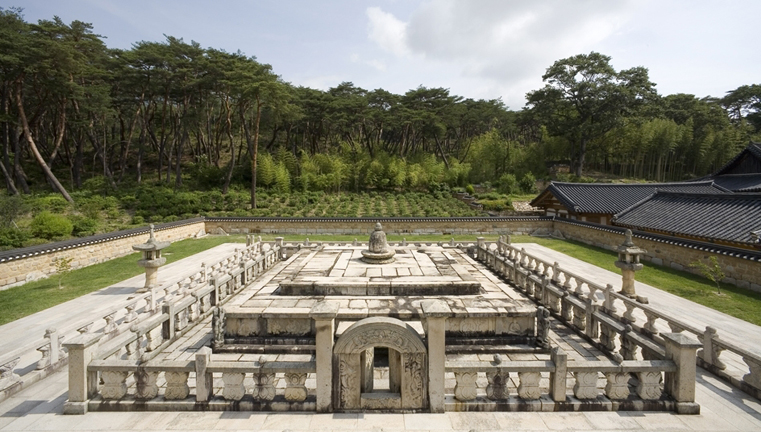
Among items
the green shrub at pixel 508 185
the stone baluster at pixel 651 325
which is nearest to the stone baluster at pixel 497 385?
the stone baluster at pixel 651 325

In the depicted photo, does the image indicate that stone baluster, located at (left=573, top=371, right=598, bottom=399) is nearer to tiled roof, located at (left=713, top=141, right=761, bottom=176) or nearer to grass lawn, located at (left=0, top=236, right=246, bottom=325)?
grass lawn, located at (left=0, top=236, right=246, bottom=325)

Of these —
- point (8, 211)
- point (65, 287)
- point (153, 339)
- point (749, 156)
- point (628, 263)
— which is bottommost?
point (65, 287)

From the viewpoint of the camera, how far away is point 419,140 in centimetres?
5084

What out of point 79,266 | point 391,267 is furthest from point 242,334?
point 79,266

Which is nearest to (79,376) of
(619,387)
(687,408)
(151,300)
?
→ (151,300)

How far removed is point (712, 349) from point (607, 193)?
21.0 meters

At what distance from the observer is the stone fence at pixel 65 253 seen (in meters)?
11.8

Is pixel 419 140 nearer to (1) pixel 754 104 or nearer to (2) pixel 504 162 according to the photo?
(2) pixel 504 162

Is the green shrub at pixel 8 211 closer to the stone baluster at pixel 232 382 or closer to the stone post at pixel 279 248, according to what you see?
the stone post at pixel 279 248

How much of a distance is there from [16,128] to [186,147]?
68.2ft

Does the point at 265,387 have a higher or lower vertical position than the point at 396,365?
lower

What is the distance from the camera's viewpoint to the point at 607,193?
24.0 m

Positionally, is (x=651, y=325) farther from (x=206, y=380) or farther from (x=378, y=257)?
(x=206, y=380)

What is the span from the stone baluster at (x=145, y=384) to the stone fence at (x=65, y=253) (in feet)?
37.3
